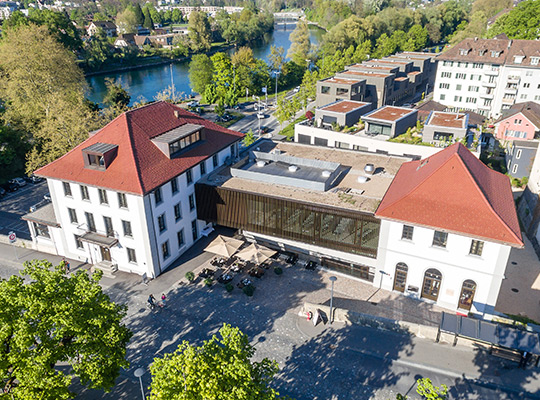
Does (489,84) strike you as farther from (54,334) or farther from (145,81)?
(145,81)

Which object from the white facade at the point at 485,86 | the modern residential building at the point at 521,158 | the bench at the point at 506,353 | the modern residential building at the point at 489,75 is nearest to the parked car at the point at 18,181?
the bench at the point at 506,353

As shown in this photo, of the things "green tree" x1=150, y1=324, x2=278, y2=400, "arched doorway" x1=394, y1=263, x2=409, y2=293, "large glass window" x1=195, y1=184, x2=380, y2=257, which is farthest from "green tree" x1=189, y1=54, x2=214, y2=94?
"green tree" x1=150, y1=324, x2=278, y2=400

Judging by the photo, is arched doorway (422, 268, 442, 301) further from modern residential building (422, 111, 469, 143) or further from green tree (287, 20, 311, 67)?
green tree (287, 20, 311, 67)

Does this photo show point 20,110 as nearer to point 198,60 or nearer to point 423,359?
point 198,60

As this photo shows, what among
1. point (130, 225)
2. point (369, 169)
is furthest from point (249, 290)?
point (369, 169)

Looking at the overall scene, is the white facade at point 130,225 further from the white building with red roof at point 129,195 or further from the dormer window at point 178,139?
the dormer window at point 178,139
